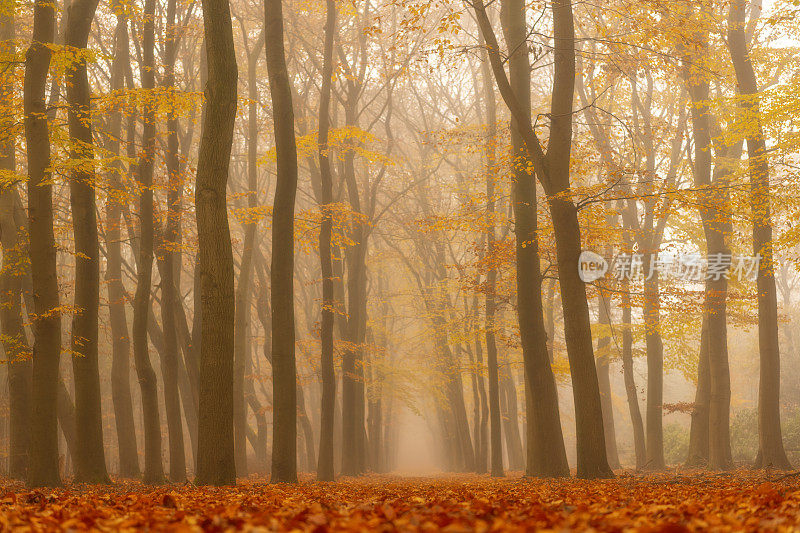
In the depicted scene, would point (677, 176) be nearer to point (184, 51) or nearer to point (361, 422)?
point (361, 422)

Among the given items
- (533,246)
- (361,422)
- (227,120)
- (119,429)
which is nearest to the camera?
(227,120)

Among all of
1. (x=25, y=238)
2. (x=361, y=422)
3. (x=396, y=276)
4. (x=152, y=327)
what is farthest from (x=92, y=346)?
(x=396, y=276)

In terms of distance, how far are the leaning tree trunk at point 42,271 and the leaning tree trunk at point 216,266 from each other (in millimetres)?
2774

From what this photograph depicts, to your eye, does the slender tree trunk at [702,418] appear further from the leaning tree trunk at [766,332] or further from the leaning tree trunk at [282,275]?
the leaning tree trunk at [282,275]

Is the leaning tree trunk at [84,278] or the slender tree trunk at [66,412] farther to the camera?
the slender tree trunk at [66,412]

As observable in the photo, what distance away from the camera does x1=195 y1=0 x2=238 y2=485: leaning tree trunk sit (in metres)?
7.51

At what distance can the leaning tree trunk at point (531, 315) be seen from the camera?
1102cm

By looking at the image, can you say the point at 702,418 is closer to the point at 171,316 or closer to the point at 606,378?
the point at 606,378

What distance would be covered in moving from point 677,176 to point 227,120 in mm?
17053

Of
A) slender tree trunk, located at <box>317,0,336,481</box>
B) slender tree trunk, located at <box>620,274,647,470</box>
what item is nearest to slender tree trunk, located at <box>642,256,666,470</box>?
slender tree trunk, located at <box>620,274,647,470</box>

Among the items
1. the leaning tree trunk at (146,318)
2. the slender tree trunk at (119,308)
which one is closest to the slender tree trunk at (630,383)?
the leaning tree trunk at (146,318)

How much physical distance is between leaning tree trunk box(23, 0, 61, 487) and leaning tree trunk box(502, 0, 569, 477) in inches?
280

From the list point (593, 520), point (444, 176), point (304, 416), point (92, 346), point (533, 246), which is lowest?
point (304, 416)

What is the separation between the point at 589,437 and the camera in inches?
372
